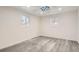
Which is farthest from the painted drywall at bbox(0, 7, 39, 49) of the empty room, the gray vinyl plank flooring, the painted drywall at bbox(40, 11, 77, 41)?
the painted drywall at bbox(40, 11, 77, 41)

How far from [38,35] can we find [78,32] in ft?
3.41

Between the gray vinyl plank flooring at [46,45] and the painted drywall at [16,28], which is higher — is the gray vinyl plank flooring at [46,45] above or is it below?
below

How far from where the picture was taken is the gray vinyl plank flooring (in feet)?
5.24

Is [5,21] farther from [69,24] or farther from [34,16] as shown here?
[69,24]

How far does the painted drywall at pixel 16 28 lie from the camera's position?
1.90 meters

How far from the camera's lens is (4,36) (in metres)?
2.31

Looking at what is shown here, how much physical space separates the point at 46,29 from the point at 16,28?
0.94 m

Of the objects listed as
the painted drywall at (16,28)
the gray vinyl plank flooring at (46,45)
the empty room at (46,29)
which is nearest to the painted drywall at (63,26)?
the empty room at (46,29)

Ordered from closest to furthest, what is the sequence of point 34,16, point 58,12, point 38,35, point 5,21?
point 58,12 → point 34,16 → point 38,35 → point 5,21

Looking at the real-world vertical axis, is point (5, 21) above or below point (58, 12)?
below

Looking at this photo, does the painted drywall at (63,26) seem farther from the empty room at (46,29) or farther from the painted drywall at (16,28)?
the painted drywall at (16,28)
